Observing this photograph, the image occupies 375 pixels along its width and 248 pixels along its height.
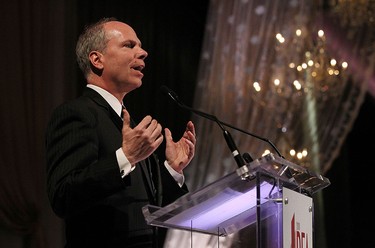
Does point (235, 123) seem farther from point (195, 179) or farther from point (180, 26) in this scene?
point (180, 26)

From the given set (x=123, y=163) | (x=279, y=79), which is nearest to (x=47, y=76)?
(x=279, y=79)

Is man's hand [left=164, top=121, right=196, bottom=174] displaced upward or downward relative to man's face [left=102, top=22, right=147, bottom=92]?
downward

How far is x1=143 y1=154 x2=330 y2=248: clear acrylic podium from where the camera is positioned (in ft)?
5.91

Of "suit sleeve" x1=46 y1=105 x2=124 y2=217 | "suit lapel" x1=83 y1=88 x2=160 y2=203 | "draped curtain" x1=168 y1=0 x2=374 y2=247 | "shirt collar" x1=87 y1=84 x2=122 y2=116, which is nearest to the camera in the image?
"suit sleeve" x1=46 y1=105 x2=124 y2=217

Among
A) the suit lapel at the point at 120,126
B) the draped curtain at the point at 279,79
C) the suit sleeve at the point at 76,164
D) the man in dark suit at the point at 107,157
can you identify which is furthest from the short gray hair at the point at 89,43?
the draped curtain at the point at 279,79

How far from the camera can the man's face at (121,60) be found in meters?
2.44

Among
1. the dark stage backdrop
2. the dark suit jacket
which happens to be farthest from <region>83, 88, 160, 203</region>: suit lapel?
the dark stage backdrop

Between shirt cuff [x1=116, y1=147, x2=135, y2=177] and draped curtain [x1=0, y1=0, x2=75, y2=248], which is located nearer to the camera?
shirt cuff [x1=116, y1=147, x2=135, y2=177]

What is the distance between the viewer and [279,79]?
579 centimetres

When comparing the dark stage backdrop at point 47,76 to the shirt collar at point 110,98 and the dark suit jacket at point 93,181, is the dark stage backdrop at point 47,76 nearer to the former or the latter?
the shirt collar at point 110,98

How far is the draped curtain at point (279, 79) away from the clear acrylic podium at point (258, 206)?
10.4 ft

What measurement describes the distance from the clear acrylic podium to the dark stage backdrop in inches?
126

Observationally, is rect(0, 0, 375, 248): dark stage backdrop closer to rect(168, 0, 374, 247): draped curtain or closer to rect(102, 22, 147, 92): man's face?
rect(168, 0, 374, 247): draped curtain

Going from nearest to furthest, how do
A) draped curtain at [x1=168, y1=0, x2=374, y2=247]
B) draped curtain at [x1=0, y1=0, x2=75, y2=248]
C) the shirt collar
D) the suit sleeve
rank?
1. the suit sleeve
2. the shirt collar
3. draped curtain at [x1=0, y1=0, x2=75, y2=248]
4. draped curtain at [x1=168, y1=0, x2=374, y2=247]
